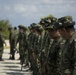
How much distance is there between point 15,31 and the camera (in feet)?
71.3

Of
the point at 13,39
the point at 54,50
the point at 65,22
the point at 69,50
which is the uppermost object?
the point at 65,22

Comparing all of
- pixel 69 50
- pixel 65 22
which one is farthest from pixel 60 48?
pixel 69 50

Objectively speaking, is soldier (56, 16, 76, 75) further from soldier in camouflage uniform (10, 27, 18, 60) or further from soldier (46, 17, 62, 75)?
soldier in camouflage uniform (10, 27, 18, 60)

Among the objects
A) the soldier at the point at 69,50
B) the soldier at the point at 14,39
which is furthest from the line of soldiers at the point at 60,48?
the soldier at the point at 14,39

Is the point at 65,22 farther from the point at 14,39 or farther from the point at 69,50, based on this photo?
the point at 14,39

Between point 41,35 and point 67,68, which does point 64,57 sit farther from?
point 41,35

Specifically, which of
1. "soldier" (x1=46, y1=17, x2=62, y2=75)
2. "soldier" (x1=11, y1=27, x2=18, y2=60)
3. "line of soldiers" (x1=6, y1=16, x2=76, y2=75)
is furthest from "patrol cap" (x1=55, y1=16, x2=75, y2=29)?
"soldier" (x1=11, y1=27, x2=18, y2=60)

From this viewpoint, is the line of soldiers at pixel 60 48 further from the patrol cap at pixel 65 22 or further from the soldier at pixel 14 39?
the soldier at pixel 14 39

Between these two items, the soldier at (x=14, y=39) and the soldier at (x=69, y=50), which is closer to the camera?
the soldier at (x=69, y=50)

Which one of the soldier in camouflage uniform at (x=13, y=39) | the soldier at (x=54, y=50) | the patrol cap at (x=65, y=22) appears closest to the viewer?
the patrol cap at (x=65, y=22)

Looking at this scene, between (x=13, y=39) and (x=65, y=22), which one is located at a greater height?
(x=65, y=22)

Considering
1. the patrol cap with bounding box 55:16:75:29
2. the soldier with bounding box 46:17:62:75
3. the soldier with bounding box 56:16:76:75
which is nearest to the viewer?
the soldier with bounding box 56:16:76:75

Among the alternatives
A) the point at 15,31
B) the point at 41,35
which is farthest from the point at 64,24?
the point at 15,31

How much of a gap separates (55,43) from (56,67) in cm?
55
